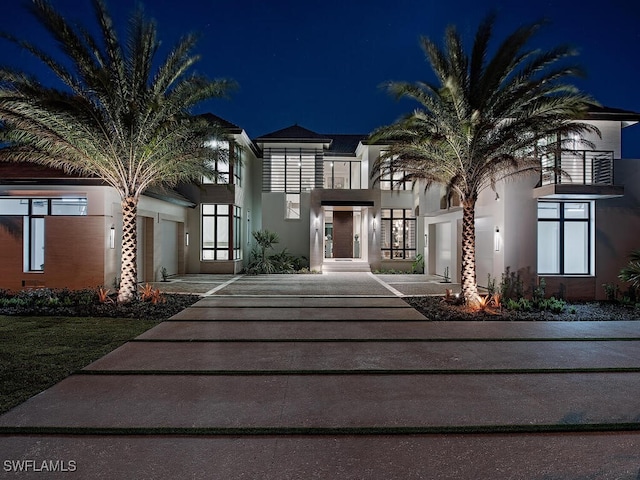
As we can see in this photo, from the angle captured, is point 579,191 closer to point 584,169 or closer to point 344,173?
point 584,169

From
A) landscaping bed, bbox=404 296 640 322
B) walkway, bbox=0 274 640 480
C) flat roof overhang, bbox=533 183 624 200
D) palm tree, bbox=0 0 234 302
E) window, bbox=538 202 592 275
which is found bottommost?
walkway, bbox=0 274 640 480

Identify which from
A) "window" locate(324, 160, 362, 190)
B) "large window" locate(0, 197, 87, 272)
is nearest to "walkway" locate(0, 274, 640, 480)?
"large window" locate(0, 197, 87, 272)

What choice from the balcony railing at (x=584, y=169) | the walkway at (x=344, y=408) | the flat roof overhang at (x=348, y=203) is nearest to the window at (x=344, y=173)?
the flat roof overhang at (x=348, y=203)

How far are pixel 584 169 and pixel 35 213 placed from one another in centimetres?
Result: 1713

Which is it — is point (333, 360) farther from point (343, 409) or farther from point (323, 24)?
point (323, 24)

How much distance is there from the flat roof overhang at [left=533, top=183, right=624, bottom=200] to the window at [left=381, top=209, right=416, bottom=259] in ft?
32.0

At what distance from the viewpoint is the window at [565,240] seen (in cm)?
1328

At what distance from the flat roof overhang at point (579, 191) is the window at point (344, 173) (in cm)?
1354

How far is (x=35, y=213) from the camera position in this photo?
43.5 ft

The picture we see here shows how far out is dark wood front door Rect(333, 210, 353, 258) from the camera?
88.3 ft

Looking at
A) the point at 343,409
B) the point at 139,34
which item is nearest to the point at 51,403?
the point at 343,409

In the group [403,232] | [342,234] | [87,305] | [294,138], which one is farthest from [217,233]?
[87,305]

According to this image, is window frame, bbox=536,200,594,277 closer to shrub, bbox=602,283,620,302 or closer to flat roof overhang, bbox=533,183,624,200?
shrub, bbox=602,283,620,302

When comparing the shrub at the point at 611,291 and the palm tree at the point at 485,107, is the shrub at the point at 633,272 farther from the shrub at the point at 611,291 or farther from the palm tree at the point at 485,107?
the palm tree at the point at 485,107
